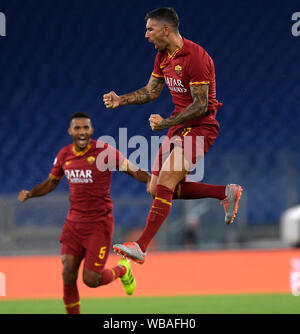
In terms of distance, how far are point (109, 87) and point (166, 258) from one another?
11.8 feet

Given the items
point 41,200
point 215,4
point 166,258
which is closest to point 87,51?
point 215,4

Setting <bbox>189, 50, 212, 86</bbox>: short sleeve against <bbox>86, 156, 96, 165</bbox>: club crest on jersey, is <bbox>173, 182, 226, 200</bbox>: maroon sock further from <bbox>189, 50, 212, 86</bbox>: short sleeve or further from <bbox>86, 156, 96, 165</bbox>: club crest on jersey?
<bbox>86, 156, 96, 165</bbox>: club crest on jersey

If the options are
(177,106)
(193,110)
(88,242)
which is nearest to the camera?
(193,110)

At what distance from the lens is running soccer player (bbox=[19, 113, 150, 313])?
6855mm

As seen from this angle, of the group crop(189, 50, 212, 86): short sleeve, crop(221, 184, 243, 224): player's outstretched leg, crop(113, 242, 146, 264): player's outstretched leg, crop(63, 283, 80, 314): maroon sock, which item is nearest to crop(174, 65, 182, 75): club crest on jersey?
crop(189, 50, 212, 86): short sleeve

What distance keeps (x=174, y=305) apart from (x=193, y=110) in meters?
3.98

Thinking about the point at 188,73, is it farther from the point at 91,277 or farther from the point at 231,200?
the point at 91,277

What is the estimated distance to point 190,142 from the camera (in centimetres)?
524

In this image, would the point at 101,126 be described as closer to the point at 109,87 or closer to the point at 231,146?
the point at 109,87

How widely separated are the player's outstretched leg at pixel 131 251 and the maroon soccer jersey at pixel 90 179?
2013 millimetres

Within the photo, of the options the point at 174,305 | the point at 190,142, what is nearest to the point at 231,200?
the point at 190,142

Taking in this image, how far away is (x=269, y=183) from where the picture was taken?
11773mm

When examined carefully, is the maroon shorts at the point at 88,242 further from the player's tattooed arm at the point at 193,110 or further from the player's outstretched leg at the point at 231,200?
the player's tattooed arm at the point at 193,110

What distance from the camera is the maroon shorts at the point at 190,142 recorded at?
5.23 metres
